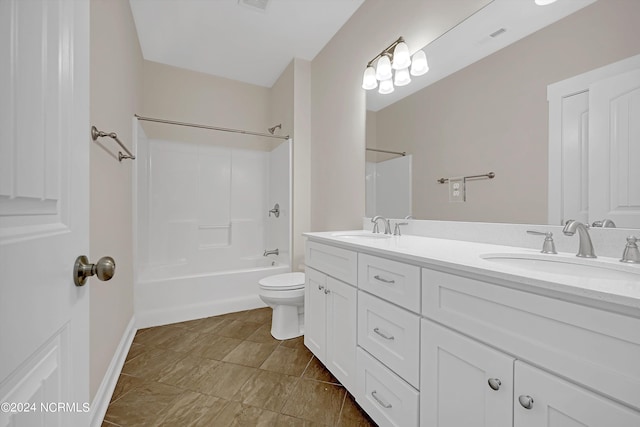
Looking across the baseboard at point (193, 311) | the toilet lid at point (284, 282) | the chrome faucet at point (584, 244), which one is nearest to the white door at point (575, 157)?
the chrome faucet at point (584, 244)

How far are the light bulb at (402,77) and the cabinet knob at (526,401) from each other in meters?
1.66

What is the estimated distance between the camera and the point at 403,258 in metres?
1.04

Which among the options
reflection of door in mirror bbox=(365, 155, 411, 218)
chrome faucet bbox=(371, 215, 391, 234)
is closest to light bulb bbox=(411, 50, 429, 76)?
reflection of door in mirror bbox=(365, 155, 411, 218)

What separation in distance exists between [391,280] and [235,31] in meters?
2.48

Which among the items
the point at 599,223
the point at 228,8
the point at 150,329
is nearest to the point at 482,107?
the point at 599,223

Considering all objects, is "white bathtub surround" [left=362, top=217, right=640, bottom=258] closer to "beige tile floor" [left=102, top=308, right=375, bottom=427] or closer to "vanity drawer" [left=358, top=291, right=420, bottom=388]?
"vanity drawer" [left=358, top=291, right=420, bottom=388]

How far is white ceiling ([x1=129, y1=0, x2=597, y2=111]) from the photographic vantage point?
3.96ft

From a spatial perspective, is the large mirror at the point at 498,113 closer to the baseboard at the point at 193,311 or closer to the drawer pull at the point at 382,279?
the drawer pull at the point at 382,279

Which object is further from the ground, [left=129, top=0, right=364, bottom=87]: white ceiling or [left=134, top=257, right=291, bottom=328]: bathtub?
[left=129, top=0, right=364, bottom=87]: white ceiling

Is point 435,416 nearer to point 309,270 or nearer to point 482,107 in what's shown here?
point 309,270

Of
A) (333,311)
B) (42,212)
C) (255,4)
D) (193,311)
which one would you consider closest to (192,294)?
(193,311)

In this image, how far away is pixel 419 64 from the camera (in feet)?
5.17

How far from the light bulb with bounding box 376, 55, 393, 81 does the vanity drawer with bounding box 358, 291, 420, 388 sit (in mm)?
1406

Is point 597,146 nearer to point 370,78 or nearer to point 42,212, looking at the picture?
point 370,78
